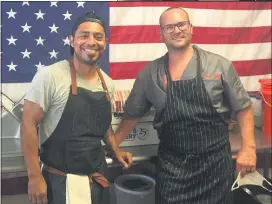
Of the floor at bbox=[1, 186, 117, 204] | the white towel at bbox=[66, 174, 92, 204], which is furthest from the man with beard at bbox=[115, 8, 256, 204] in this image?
the floor at bbox=[1, 186, 117, 204]

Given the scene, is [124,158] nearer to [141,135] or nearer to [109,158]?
[109,158]

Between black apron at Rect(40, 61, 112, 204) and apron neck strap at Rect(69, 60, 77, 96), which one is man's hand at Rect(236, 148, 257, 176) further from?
apron neck strap at Rect(69, 60, 77, 96)

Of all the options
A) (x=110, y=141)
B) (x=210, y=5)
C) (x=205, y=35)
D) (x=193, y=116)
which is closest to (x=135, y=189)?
(x=110, y=141)

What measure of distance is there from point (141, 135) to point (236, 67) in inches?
35.5

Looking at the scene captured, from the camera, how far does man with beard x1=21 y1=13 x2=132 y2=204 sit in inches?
57.0

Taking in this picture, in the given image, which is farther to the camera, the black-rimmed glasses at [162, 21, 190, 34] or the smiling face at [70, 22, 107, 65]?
the black-rimmed glasses at [162, 21, 190, 34]

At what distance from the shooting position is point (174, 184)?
1716 mm

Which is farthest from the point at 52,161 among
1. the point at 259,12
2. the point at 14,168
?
the point at 259,12

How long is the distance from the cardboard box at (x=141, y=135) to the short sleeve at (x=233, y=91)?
1.46ft

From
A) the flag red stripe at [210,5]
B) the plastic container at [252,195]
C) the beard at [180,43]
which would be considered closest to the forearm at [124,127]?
the beard at [180,43]

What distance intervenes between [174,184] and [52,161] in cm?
54

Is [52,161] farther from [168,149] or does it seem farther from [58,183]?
[168,149]

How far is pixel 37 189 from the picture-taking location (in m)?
1.46

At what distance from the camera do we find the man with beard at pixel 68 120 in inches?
57.0
